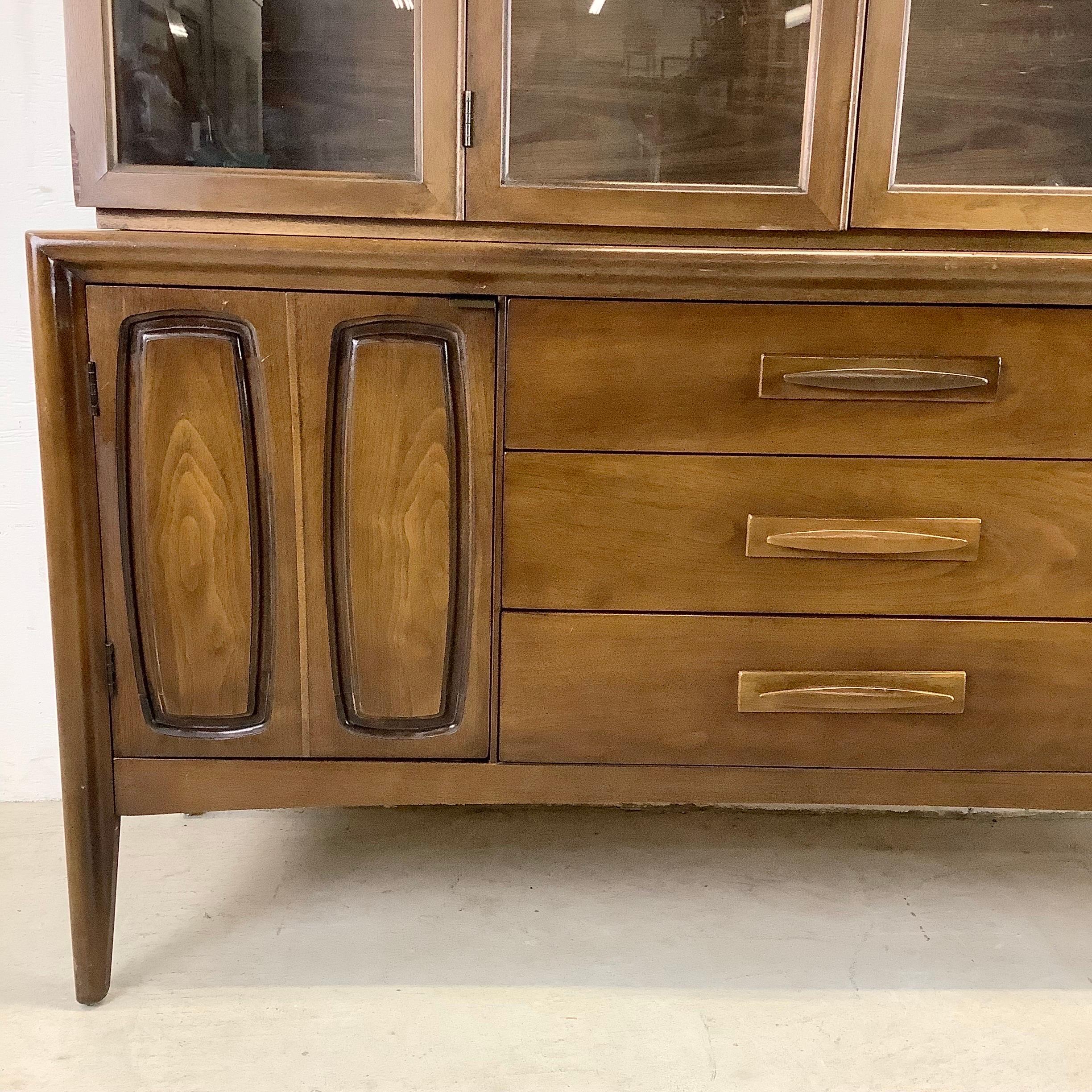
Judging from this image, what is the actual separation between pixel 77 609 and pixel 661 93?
0.87 metres

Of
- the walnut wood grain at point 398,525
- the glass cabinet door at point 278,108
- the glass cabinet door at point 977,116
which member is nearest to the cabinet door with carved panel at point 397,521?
the walnut wood grain at point 398,525

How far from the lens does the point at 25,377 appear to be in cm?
144

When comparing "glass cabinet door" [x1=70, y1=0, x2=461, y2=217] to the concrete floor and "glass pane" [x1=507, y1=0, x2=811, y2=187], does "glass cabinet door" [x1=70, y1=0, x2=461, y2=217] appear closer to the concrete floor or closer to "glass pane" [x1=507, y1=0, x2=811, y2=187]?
"glass pane" [x1=507, y1=0, x2=811, y2=187]

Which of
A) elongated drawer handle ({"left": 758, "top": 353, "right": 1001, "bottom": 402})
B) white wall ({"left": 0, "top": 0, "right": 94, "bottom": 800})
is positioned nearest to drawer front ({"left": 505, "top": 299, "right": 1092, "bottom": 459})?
elongated drawer handle ({"left": 758, "top": 353, "right": 1001, "bottom": 402})

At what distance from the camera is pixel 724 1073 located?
980 millimetres

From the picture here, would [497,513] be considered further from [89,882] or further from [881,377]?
[89,882]

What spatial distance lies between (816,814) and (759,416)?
819 millimetres

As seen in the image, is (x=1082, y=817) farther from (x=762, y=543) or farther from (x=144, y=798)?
(x=144, y=798)

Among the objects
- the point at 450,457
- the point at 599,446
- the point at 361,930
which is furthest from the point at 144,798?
the point at 599,446

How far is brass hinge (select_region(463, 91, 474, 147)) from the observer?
3.42ft

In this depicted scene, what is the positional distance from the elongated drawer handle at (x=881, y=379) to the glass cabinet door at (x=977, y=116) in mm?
203

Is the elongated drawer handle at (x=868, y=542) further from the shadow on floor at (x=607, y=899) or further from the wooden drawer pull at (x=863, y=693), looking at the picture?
the shadow on floor at (x=607, y=899)

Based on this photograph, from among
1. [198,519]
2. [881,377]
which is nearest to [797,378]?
[881,377]

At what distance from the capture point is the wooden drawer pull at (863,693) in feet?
3.42
